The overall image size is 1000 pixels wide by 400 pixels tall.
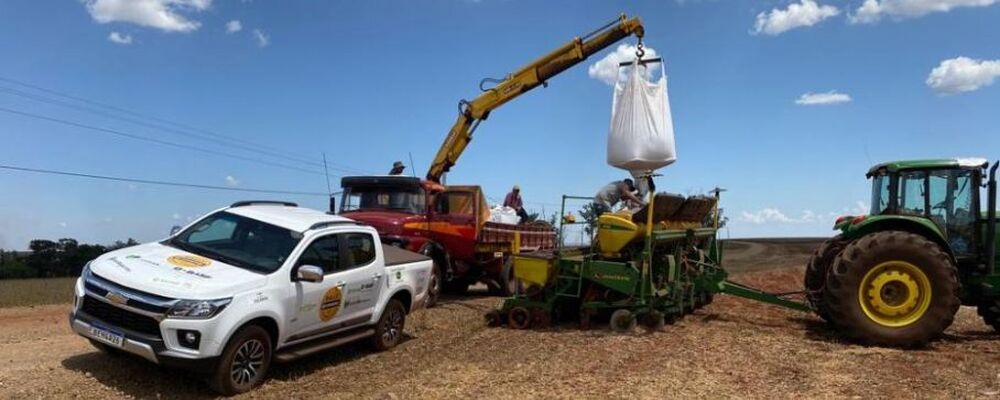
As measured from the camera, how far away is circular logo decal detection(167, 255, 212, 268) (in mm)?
6996

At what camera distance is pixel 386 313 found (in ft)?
28.9

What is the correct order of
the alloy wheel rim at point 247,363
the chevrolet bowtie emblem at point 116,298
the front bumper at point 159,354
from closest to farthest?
the front bumper at point 159,354 → the chevrolet bowtie emblem at point 116,298 → the alloy wheel rim at point 247,363

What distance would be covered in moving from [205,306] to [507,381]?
2766mm

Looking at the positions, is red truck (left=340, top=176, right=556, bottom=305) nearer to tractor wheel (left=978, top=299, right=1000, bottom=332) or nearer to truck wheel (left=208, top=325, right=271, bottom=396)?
truck wheel (left=208, top=325, right=271, bottom=396)

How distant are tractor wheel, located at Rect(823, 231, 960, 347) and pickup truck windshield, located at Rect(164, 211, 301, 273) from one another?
6.42m

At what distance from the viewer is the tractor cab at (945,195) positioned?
9.28 metres

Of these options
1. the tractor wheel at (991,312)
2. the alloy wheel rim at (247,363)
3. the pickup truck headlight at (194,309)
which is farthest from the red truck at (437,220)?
the tractor wheel at (991,312)

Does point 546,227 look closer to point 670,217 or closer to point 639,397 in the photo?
point 670,217

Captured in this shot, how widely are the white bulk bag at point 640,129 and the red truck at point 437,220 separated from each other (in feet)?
13.2

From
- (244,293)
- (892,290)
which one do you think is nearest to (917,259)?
(892,290)

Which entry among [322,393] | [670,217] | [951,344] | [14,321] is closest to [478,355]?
[322,393]

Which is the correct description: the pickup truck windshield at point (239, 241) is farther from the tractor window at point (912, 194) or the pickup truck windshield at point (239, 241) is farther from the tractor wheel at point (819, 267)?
the tractor window at point (912, 194)

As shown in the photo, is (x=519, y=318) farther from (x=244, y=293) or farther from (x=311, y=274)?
(x=244, y=293)

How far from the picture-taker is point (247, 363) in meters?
6.73
